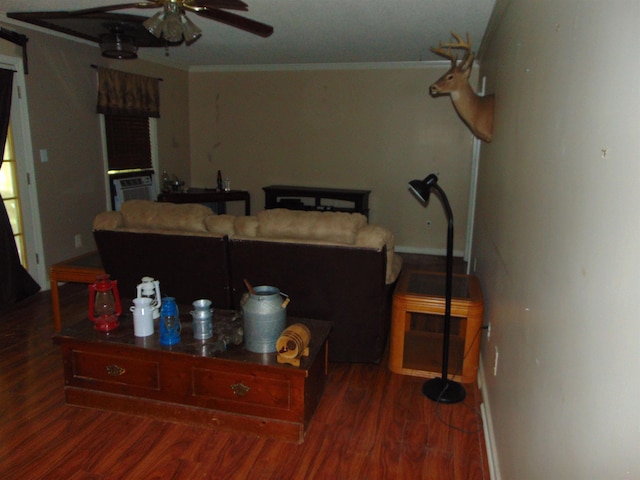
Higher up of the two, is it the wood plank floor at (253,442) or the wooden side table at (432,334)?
the wooden side table at (432,334)

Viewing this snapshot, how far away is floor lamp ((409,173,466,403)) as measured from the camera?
2.46 metres

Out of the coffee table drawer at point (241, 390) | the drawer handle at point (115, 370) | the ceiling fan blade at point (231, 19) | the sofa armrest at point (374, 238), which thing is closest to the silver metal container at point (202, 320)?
the coffee table drawer at point (241, 390)

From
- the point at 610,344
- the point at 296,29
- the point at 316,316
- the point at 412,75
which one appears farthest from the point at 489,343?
the point at 412,75

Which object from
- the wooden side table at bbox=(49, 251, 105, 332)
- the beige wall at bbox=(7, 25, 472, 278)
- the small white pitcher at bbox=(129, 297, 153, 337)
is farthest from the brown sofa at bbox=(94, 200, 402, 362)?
the beige wall at bbox=(7, 25, 472, 278)

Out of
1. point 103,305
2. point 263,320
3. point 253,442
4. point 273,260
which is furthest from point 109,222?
point 253,442

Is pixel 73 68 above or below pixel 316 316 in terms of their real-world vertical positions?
above

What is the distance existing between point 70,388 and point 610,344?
2533 millimetres

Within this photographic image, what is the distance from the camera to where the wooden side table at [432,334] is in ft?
8.86

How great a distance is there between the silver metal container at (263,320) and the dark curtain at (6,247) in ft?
9.06

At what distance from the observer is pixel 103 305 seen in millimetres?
2467

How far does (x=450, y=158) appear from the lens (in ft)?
18.8

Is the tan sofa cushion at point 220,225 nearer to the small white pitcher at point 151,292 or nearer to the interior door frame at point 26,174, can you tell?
the small white pitcher at point 151,292

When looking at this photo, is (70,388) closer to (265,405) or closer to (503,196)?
(265,405)

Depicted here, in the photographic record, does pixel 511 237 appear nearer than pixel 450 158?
Yes
